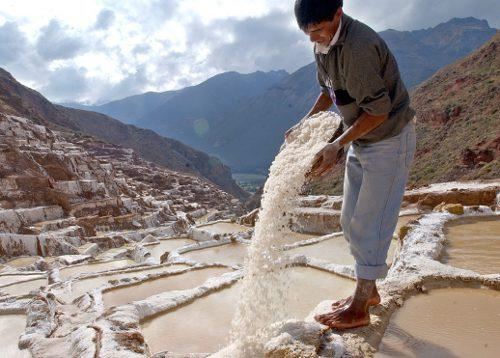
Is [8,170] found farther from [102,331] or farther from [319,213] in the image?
[102,331]

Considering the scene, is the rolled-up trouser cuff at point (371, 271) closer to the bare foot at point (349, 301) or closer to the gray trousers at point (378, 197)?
the gray trousers at point (378, 197)

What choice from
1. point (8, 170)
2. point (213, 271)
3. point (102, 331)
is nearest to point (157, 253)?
point (213, 271)

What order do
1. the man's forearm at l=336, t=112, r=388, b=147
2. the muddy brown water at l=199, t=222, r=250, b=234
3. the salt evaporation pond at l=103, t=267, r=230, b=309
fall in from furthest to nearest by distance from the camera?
1. the muddy brown water at l=199, t=222, r=250, b=234
2. the salt evaporation pond at l=103, t=267, r=230, b=309
3. the man's forearm at l=336, t=112, r=388, b=147

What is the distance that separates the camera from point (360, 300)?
8.08ft

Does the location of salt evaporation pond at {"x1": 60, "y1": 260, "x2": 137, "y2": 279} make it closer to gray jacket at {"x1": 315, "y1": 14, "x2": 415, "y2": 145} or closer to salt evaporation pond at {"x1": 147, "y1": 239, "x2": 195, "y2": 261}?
salt evaporation pond at {"x1": 147, "y1": 239, "x2": 195, "y2": 261}

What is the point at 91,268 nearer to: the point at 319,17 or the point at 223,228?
the point at 223,228

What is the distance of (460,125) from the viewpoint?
28.9m

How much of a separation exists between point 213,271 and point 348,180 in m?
4.51

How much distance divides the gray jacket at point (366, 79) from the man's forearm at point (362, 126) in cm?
4

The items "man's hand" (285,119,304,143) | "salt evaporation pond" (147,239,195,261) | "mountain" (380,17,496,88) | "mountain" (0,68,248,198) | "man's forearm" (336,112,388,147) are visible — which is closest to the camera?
"man's forearm" (336,112,388,147)

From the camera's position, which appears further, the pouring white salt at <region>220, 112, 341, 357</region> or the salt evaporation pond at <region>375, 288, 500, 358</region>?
the pouring white salt at <region>220, 112, 341, 357</region>

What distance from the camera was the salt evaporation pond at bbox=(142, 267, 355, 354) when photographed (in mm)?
3568

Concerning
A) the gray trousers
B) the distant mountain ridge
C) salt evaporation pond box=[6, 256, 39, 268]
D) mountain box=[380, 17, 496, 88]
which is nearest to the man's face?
the gray trousers

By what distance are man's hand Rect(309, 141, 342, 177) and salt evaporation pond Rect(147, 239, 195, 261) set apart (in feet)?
34.8
